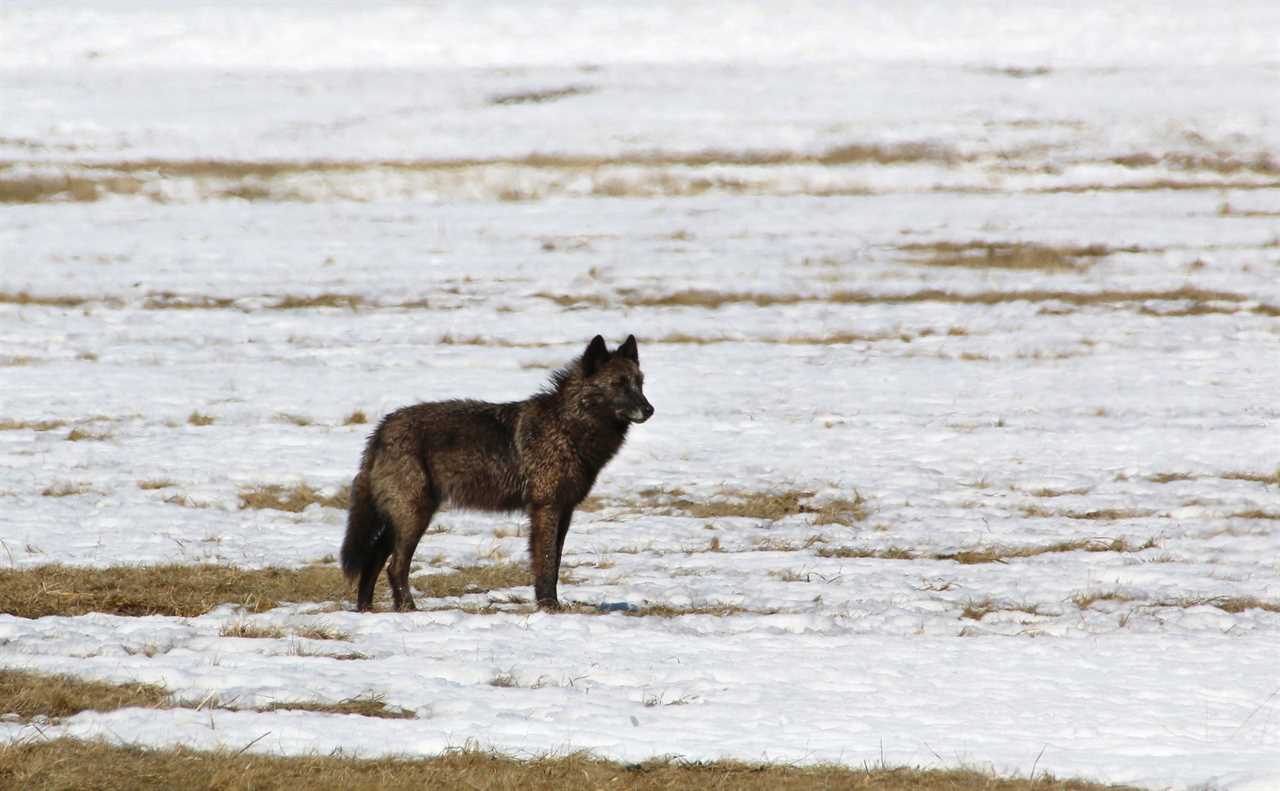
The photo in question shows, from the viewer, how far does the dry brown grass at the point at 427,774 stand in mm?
6586

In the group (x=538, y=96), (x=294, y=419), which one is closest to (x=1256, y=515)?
(x=294, y=419)

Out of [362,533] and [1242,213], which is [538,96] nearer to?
[1242,213]

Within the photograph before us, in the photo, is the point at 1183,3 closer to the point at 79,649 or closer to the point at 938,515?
the point at 938,515

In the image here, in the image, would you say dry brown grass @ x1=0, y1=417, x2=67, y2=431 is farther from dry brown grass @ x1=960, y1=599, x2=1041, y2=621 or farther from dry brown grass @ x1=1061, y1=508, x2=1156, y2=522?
dry brown grass @ x1=1061, y1=508, x2=1156, y2=522

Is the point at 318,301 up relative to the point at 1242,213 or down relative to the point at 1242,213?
down

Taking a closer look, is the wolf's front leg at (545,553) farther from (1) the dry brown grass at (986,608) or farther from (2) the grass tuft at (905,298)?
(2) the grass tuft at (905,298)

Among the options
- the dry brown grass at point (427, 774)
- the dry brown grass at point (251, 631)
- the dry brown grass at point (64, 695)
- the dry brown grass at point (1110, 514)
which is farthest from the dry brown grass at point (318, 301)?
the dry brown grass at point (427, 774)

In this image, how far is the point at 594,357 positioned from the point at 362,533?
256 centimetres

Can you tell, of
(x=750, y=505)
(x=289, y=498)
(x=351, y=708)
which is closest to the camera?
(x=351, y=708)

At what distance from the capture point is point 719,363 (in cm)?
2480

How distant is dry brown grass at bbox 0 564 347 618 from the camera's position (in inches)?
412

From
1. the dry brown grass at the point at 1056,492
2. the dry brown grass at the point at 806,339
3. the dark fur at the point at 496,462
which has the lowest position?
the dry brown grass at the point at 1056,492

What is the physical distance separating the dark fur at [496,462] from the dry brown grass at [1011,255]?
2188 cm

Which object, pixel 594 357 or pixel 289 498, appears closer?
pixel 594 357
